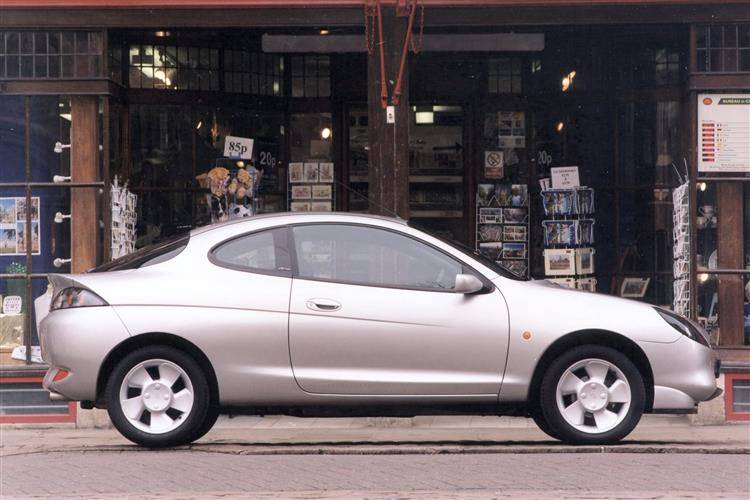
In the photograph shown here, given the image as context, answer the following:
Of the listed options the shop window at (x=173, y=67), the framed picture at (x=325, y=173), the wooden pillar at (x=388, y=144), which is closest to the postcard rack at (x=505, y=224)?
the framed picture at (x=325, y=173)

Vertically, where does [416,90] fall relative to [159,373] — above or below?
above

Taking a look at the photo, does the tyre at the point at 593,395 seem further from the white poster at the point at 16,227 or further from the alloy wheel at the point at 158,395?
the white poster at the point at 16,227

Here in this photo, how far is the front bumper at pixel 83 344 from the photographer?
7637 mm

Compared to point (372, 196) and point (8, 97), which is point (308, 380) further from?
point (8, 97)

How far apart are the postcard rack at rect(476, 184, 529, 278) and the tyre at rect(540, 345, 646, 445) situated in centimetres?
552

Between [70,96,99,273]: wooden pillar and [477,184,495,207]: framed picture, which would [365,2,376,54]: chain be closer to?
[70,96,99,273]: wooden pillar

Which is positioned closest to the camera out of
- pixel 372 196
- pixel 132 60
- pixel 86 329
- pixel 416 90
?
pixel 86 329

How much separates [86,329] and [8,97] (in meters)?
4.32

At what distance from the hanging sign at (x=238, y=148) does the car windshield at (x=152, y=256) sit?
477 centimetres

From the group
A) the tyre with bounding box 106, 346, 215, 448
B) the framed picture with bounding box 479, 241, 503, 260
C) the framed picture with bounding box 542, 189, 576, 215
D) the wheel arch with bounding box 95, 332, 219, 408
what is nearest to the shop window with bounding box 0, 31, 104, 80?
the wheel arch with bounding box 95, 332, 219, 408

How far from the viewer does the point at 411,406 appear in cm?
786

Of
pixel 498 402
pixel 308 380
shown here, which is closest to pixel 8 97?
pixel 308 380

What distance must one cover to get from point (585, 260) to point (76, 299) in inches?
264

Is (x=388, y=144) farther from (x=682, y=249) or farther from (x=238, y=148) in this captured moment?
(x=682, y=249)
